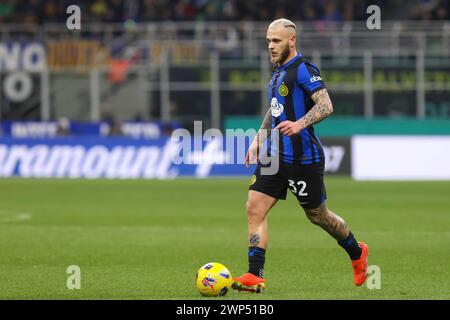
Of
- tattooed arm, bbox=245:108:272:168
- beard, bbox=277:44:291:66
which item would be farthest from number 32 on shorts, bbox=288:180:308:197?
beard, bbox=277:44:291:66

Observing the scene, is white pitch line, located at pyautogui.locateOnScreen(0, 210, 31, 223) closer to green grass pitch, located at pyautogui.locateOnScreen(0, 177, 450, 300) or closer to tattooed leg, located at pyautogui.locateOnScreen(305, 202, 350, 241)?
green grass pitch, located at pyautogui.locateOnScreen(0, 177, 450, 300)

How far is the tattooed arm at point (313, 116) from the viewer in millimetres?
9602

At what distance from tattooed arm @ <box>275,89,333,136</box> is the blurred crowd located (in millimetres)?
24984

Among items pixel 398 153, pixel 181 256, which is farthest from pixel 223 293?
pixel 398 153

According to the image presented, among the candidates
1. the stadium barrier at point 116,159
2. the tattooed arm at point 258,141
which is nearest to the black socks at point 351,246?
the tattooed arm at point 258,141

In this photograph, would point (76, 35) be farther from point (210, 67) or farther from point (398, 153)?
point (398, 153)

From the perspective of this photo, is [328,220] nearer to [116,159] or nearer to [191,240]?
[191,240]

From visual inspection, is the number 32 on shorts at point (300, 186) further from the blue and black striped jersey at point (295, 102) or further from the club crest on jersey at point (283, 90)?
the club crest on jersey at point (283, 90)

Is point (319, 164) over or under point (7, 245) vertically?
over

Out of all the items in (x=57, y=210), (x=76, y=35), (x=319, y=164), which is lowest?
(x=57, y=210)

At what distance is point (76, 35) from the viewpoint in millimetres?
33406

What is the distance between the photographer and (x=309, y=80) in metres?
9.84
